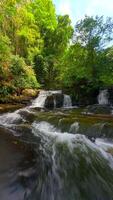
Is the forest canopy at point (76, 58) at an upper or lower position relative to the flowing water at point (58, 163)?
upper

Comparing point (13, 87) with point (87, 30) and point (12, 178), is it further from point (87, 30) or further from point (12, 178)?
point (12, 178)

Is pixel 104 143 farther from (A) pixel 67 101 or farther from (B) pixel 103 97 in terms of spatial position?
(B) pixel 103 97

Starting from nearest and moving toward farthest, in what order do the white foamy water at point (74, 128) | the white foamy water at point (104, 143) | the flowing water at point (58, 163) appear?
1. the flowing water at point (58, 163)
2. the white foamy water at point (104, 143)
3. the white foamy water at point (74, 128)

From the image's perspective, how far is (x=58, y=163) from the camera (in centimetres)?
395

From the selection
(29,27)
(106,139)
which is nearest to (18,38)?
(29,27)

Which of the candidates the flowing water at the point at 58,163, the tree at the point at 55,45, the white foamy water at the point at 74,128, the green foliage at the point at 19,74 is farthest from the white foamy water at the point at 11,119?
the tree at the point at 55,45

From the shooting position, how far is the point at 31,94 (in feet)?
43.0

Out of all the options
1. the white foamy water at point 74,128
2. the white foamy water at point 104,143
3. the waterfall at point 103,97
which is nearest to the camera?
the white foamy water at point 104,143

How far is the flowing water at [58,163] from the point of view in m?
2.95

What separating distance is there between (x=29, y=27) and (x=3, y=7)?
26.2 ft

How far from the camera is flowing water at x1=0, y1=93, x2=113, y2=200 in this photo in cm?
295

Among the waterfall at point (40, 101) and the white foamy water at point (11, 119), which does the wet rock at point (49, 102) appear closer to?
the waterfall at point (40, 101)

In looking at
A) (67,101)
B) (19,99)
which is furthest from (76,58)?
(19,99)

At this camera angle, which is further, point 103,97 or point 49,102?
point 103,97
